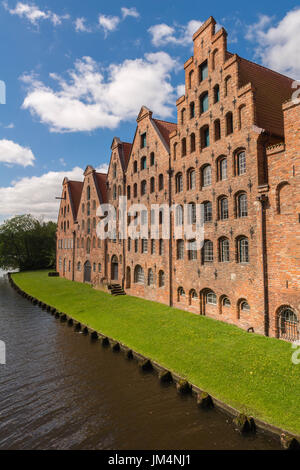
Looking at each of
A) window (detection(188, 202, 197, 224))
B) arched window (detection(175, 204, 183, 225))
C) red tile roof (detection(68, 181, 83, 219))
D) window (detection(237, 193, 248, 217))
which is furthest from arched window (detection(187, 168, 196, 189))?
red tile roof (detection(68, 181, 83, 219))

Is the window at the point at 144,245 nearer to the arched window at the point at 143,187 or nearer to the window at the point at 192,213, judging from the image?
the arched window at the point at 143,187

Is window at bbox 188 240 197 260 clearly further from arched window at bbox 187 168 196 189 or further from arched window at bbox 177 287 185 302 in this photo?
arched window at bbox 187 168 196 189

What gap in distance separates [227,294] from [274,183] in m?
7.04

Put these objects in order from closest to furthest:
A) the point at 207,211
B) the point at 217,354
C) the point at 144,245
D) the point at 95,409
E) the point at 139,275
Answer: the point at 95,409 → the point at 217,354 → the point at 207,211 → the point at 144,245 → the point at 139,275

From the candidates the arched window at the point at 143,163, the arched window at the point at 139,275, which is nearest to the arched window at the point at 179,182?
the arched window at the point at 143,163

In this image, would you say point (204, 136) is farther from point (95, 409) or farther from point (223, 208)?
point (95, 409)

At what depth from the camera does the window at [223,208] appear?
17.7 meters

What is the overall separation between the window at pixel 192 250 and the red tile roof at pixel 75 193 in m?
28.9

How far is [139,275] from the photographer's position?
27281 millimetres

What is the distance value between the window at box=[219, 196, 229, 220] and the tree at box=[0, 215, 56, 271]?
58337 mm

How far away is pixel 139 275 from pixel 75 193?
25.6 m

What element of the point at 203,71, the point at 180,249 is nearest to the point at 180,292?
the point at 180,249

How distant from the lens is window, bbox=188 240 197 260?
1998 cm
